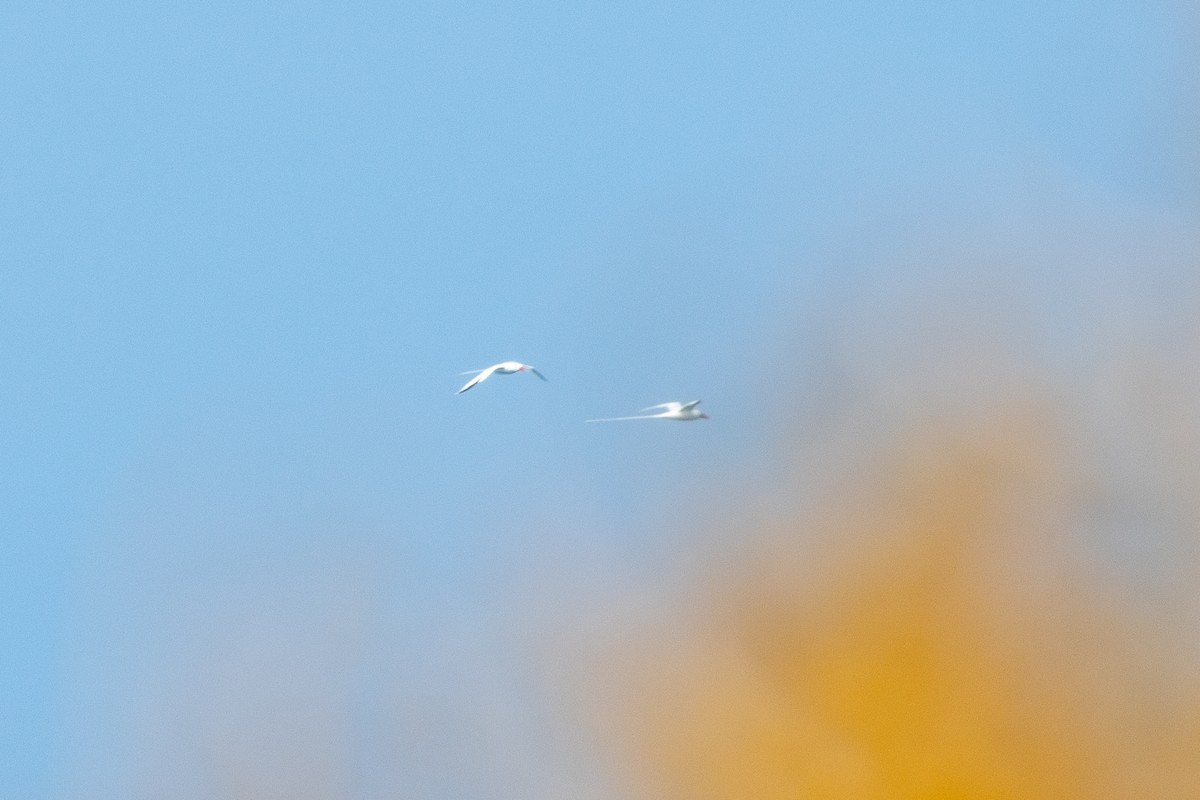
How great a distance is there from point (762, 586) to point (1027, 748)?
1.30 m

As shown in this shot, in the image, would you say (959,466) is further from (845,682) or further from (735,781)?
(735,781)

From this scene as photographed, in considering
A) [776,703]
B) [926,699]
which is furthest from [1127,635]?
[776,703]

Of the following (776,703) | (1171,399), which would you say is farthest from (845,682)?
(1171,399)

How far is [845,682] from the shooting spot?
7.71m

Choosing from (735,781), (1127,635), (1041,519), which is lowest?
(735,781)

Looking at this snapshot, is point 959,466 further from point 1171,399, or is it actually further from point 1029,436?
point 1171,399

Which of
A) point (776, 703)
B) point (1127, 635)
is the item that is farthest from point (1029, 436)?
point (776, 703)

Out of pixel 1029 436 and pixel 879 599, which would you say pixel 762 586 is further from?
pixel 1029 436

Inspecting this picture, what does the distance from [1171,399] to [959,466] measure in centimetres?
94

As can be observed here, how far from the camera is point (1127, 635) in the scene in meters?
7.61

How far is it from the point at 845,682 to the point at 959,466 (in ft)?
3.55

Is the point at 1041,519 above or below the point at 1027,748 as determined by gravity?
above

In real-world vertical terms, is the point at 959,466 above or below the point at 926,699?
above

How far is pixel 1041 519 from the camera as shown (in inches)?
306
